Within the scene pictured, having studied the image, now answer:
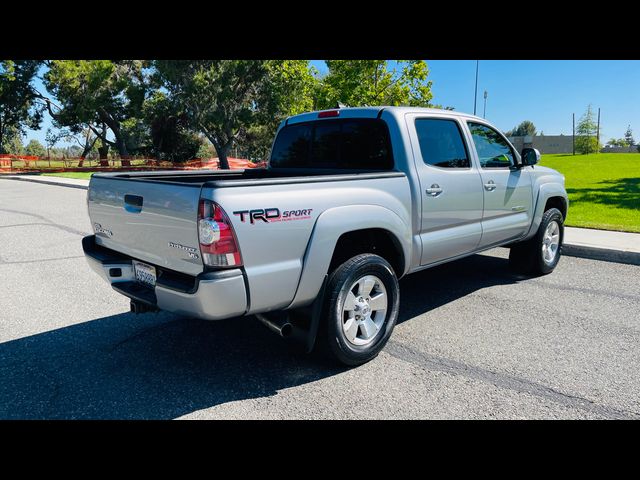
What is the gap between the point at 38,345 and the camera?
13.3 feet

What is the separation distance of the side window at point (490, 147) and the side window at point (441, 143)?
0.31 metres

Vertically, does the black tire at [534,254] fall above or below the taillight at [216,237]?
below

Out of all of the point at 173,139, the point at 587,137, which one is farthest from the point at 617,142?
the point at 173,139

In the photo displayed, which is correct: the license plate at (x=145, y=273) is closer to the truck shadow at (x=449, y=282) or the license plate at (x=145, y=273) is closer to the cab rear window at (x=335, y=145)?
the cab rear window at (x=335, y=145)

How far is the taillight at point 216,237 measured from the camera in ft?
9.14

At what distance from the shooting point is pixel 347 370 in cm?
360

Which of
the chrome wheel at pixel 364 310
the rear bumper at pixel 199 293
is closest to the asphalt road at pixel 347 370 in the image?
the chrome wheel at pixel 364 310

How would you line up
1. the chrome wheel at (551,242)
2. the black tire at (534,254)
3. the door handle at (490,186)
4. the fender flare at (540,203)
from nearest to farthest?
the door handle at (490,186) < the fender flare at (540,203) < the black tire at (534,254) < the chrome wheel at (551,242)

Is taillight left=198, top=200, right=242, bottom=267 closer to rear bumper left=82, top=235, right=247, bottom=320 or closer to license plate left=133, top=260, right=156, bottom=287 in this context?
rear bumper left=82, top=235, right=247, bottom=320

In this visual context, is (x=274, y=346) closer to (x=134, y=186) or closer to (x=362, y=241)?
(x=362, y=241)

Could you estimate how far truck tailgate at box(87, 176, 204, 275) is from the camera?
2922 mm

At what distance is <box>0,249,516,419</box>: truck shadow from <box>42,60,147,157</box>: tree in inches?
1445

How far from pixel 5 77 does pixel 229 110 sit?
18992 millimetres

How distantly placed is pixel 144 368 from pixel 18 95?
46.1 meters
